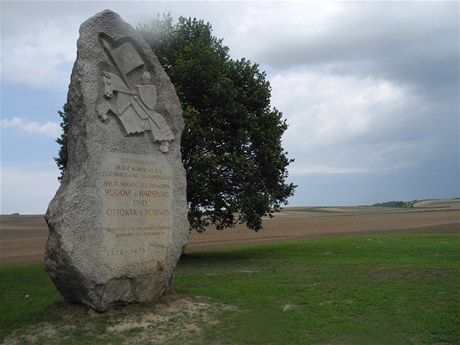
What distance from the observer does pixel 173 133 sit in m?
13.0

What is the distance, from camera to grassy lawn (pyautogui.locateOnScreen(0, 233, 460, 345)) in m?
9.68

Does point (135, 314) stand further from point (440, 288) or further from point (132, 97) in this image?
point (440, 288)

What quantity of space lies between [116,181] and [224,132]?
12.2 m

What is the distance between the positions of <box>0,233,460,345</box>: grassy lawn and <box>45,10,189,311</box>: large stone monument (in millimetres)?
878

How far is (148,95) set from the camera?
41.8 feet

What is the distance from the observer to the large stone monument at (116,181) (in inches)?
420

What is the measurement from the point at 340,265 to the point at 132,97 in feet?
35.2

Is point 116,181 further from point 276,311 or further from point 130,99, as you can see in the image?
point 276,311

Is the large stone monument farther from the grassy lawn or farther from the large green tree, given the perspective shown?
the large green tree

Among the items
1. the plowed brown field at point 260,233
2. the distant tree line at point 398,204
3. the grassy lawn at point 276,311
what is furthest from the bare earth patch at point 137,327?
the distant tree line at point 398,204

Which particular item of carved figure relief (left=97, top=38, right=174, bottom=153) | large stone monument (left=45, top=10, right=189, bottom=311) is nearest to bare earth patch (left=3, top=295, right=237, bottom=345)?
large stone monument (left=45, top=10, right=189, bottom=311)

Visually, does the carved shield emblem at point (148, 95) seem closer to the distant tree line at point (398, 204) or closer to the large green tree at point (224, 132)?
the large green tree at point (224, 132)

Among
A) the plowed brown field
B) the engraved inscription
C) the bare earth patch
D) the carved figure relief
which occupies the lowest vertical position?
the bare earth patch

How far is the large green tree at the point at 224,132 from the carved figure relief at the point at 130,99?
852cm
